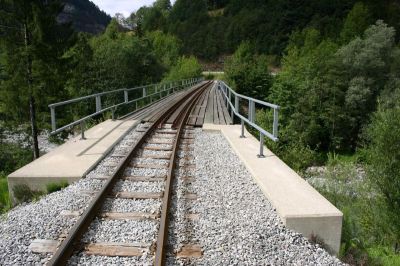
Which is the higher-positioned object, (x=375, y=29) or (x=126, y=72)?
(x=375, y=29)

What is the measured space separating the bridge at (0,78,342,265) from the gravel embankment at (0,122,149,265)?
0.07 feet

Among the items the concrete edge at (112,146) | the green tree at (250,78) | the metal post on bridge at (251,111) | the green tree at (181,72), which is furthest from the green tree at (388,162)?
the green tree at (181,72)

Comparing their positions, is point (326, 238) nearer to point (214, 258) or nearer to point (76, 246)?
point (214, 258)

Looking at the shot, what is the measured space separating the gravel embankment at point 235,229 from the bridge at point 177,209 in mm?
12

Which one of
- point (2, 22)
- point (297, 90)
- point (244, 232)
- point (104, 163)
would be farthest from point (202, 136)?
point (297, 90)

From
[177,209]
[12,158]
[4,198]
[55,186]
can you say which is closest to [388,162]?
[177,209]

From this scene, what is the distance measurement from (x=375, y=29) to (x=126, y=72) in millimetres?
28932

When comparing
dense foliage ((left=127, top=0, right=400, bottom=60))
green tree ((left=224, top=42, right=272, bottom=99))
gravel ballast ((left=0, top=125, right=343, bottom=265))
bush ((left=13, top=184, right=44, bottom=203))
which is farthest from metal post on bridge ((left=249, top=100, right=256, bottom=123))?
dense foliage ((left=127, top=0, right=400, bottom=60))

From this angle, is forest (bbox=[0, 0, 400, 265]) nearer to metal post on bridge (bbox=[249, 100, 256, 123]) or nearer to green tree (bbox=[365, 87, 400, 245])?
green tree (bbox=[365, 87, 400, 245])

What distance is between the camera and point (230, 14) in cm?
18175

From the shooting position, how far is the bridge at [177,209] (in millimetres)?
4141

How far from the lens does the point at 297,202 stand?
5.14m

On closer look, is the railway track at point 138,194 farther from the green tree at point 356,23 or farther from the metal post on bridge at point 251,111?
the green tree at point 356,23

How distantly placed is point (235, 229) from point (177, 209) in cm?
99
